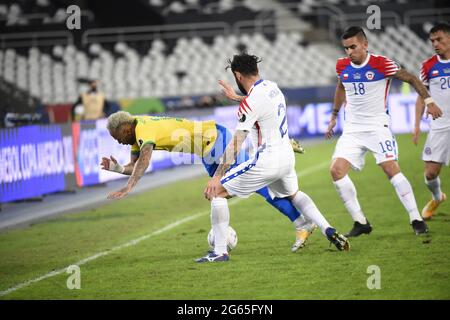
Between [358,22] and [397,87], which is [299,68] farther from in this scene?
[397,87]

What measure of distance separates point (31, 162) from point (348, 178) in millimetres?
6905

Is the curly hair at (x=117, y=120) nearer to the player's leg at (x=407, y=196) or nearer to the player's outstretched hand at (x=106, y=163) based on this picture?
the player's outstretched hand at (x=106, y=163)

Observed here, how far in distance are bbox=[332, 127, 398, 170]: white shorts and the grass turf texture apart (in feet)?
3.11

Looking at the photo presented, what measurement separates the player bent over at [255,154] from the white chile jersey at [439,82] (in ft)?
9.53

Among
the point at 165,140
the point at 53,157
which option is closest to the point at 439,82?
the point at 165,140

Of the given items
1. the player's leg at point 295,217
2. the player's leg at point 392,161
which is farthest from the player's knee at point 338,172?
the player's leg at point 295,217

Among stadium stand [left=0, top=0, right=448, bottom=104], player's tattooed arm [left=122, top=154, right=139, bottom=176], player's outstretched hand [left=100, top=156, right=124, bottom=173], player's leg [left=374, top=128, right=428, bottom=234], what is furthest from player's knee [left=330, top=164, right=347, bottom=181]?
stadium stand [left=0, top=0, right=448, bottom=104]

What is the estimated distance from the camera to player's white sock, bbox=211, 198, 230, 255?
9.36 meters

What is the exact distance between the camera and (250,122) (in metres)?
8.84

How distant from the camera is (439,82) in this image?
11586 mm

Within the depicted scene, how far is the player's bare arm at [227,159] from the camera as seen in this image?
8.69 m

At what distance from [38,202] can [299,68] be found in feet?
65.6

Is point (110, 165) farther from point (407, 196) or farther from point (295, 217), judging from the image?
point (407, 196)
